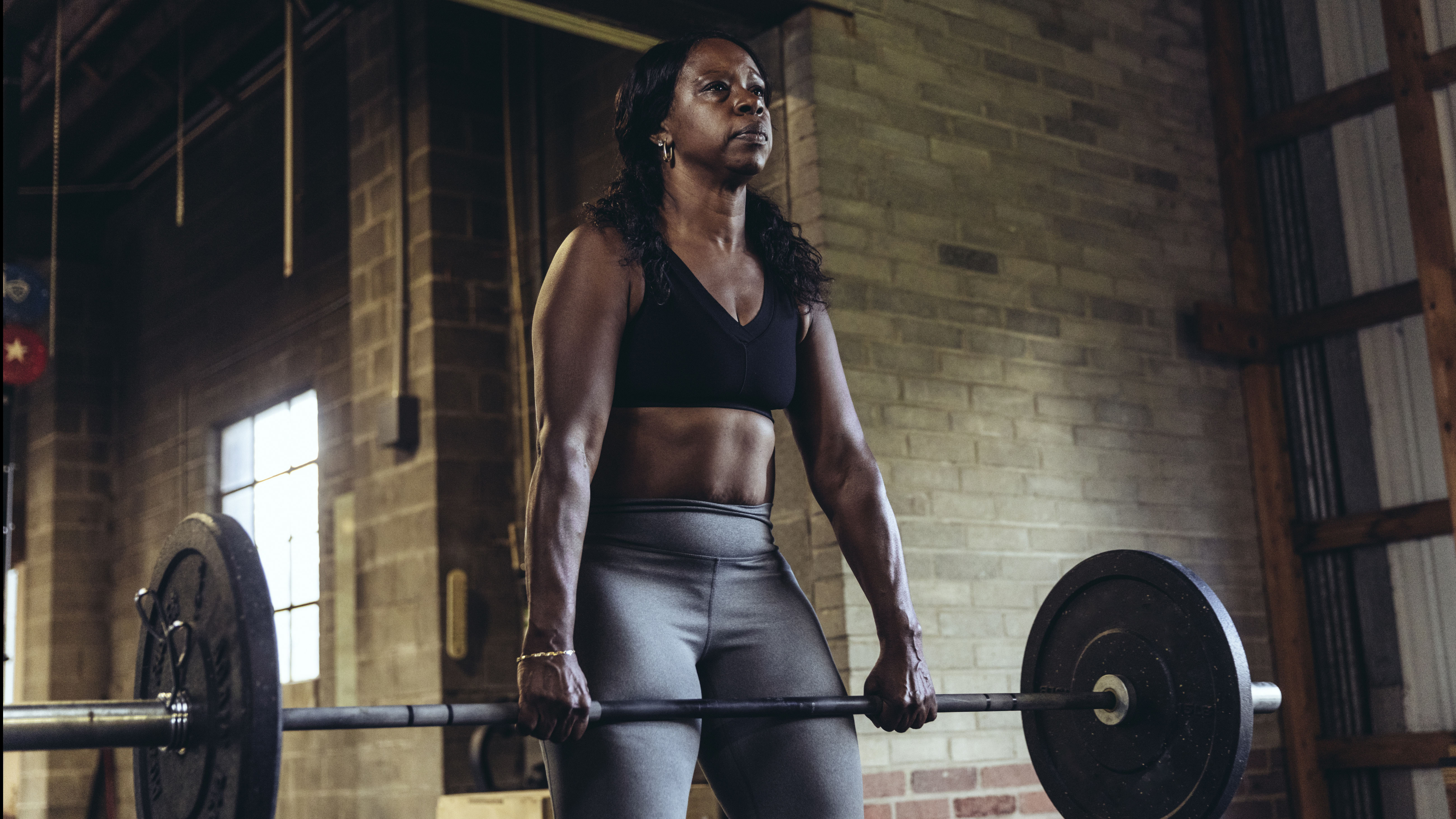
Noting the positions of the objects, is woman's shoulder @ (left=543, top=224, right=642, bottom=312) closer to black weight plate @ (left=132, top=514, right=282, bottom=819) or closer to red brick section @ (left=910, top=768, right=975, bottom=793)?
black weight plate @ (left=132, top=514, right=282, bottom=819)

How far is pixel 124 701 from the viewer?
5.33ft

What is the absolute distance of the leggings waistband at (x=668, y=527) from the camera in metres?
1.88

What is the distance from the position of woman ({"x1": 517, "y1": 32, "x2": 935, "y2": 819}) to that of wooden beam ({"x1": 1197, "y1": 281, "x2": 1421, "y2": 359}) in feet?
11.4

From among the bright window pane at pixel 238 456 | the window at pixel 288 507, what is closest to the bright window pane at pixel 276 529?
the window at pixel 288 507

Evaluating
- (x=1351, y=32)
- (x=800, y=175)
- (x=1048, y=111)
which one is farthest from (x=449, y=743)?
(x=1351, y=32)

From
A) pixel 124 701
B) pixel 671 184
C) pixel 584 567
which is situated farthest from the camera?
pixel 671 184

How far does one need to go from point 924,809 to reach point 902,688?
7.33ft

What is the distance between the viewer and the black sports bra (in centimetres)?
190

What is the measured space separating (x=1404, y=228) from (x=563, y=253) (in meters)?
4.03

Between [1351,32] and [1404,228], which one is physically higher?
[1351,32]

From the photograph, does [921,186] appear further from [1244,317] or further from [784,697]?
[784,697]

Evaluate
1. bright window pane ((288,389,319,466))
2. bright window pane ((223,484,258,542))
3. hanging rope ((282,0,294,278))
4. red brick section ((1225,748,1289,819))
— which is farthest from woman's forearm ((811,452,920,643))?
bright window pane ((223,484,258,542))

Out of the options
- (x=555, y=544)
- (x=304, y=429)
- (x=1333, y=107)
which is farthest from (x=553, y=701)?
(x=304, y=429)

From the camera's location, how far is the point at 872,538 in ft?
6.76
